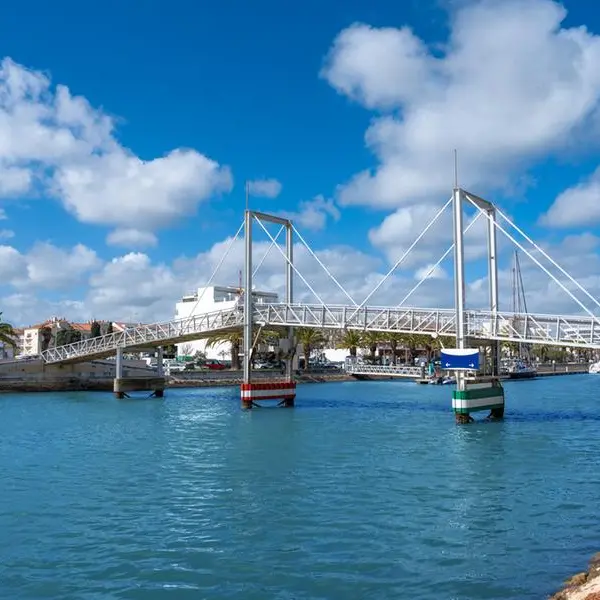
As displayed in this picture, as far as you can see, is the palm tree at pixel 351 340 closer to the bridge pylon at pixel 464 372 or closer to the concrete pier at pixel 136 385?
the concrete pier at pixel 136 385

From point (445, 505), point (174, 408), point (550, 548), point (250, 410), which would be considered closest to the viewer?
point (550, 548)

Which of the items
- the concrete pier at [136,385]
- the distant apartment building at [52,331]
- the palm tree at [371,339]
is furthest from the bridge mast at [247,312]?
the distant apartment building at [52,331]

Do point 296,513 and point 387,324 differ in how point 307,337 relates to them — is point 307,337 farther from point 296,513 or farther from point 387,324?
point 296,513

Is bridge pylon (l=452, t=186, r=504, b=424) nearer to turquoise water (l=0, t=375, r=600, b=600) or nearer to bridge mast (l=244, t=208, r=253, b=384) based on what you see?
turquoise water (l=0, t=375, r=600, b=600)

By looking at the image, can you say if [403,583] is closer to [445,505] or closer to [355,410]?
[445,505]

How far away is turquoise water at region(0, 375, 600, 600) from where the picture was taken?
13.1 m

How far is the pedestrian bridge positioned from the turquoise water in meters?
5.15

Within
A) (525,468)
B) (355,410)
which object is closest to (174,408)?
(355,410)

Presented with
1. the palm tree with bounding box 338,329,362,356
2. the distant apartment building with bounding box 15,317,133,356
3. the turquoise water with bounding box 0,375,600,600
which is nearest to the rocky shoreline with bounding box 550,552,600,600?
the turquoise water with bounding box 0,375,600,600

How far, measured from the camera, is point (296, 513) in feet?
59.2

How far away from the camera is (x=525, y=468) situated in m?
25.1

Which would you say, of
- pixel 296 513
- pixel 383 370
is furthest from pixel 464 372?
pixel 383 370

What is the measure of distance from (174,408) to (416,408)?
59.8 ft

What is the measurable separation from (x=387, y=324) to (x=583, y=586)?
111ft
